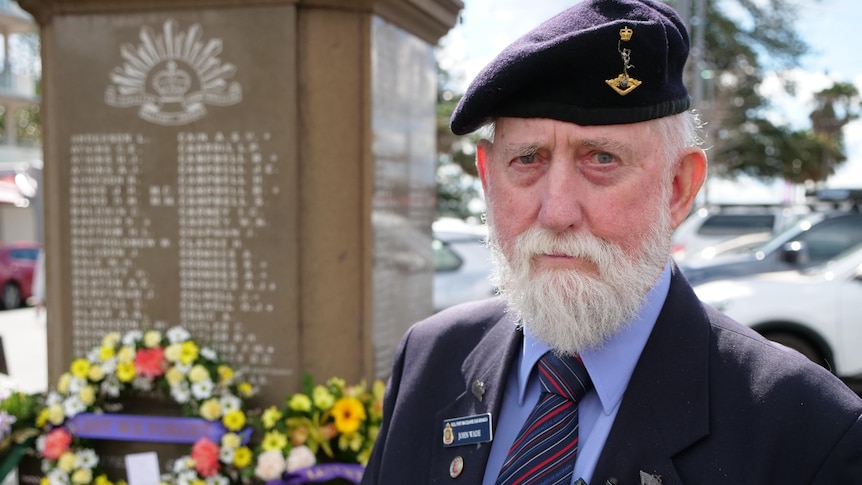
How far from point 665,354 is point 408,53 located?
252 cm

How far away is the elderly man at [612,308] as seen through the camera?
53.6 inches

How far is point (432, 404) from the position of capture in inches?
67.8

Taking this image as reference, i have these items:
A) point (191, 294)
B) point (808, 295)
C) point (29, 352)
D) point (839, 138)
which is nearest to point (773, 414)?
point (191, 294)

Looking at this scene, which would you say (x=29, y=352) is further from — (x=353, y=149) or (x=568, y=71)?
(x=568, y=71)

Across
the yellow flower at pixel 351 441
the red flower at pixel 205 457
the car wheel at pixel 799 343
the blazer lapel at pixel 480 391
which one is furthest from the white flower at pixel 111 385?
the car wheel at pixel 799 343

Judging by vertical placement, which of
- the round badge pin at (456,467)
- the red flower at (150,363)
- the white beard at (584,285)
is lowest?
the red flower at (150,363)

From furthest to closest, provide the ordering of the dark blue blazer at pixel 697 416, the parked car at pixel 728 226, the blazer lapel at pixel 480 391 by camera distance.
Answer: the parked car at pixel 728 226 < the blazer lapel at pixel 480 391 < the dark blue blazer at pixel 697 416

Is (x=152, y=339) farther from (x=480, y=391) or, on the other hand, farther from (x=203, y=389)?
(x=480, y=391)

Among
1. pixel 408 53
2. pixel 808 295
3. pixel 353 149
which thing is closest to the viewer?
pixel 353 149

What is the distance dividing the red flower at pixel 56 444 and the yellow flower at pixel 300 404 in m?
1.01

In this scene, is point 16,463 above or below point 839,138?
below

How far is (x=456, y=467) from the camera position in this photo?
1.55 meters

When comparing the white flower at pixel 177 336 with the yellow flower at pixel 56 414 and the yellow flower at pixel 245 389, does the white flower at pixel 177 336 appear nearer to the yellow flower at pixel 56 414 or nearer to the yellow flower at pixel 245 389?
the yellow flower at pixel 245 389

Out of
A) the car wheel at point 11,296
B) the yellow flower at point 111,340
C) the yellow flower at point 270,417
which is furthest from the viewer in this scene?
the car wheel at point 11,296
